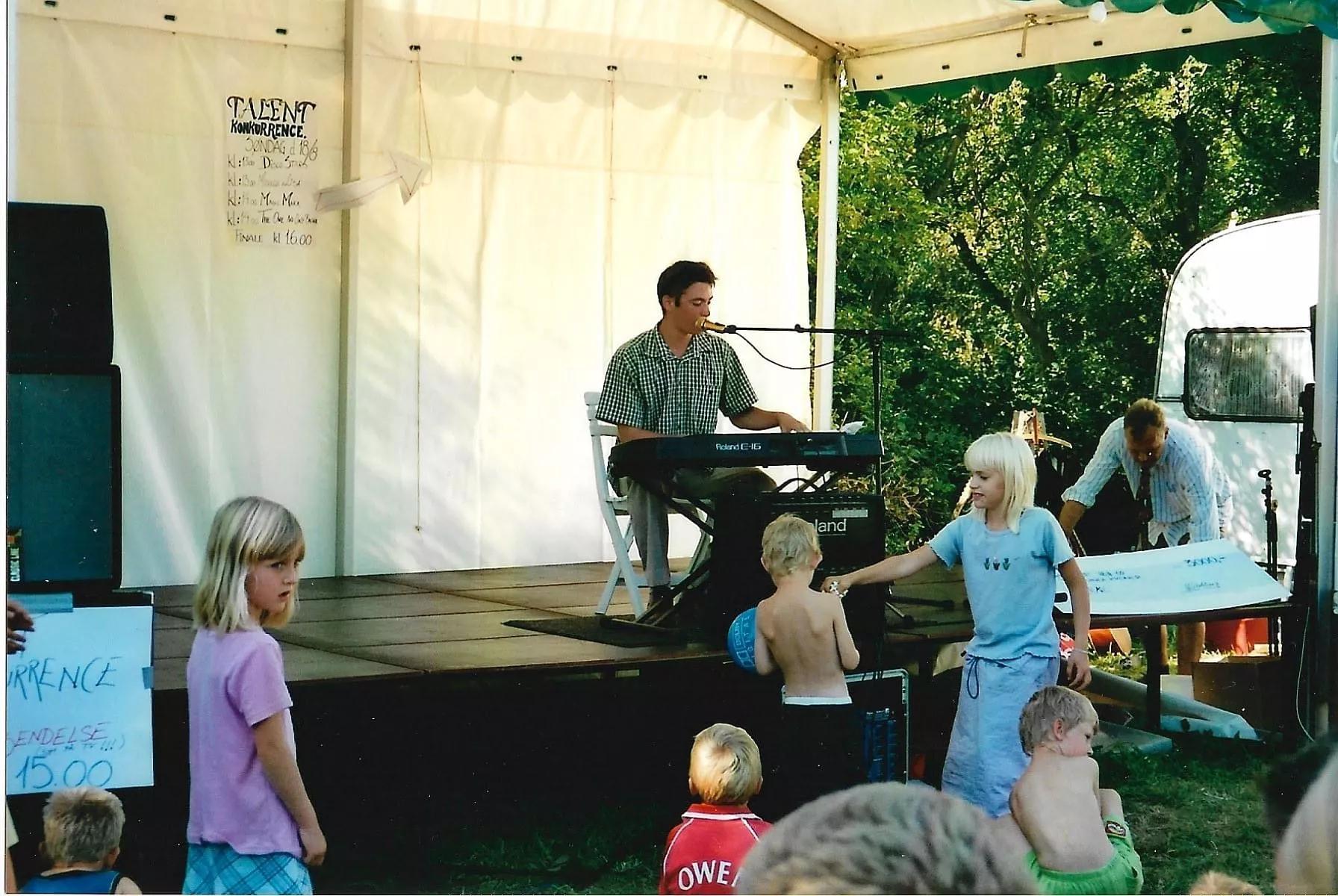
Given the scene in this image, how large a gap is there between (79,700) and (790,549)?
184cm

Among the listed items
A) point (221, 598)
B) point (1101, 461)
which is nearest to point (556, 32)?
point (1101, 461)

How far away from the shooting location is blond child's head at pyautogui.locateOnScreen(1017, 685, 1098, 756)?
12.0 feet

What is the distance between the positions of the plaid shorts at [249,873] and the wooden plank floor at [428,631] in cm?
111

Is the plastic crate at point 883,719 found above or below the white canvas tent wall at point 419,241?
below

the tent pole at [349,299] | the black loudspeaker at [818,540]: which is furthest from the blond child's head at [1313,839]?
the tent pole at [349,299]

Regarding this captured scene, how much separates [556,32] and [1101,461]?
322 centimetres

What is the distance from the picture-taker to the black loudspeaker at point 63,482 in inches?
136

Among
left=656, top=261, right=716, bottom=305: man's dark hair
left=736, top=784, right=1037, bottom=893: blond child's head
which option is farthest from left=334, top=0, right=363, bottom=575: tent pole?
left=736, top=784, right=1037, bottom=893: blond child's head

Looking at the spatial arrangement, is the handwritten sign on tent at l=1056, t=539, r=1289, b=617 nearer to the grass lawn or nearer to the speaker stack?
the grass lawn

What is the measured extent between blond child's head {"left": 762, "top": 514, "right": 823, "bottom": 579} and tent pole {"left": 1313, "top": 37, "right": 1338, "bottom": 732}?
2.01 meters

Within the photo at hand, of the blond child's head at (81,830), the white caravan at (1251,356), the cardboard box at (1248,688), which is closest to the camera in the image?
the blond child's head at (81,830)

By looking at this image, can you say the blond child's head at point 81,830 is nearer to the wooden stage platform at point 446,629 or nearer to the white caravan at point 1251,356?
the wooden stage platform at point 446,629

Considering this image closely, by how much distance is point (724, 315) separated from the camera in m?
8.15

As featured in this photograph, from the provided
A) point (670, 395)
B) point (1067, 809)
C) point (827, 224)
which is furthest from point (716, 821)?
point (827, 224)
